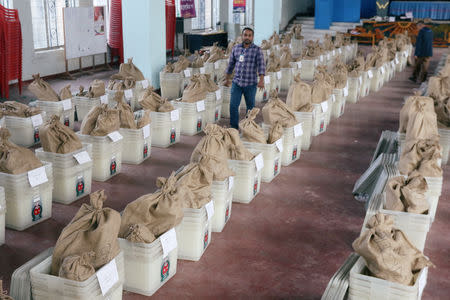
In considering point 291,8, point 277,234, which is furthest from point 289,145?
point 291,8

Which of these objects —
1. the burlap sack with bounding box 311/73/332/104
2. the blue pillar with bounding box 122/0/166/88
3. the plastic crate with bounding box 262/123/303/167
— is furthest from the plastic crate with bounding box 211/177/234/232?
the blue pillar with bounding box 122/0/166/88

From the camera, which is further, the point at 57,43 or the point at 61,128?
the point at 57,43

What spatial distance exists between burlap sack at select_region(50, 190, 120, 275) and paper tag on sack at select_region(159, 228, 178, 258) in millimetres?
339

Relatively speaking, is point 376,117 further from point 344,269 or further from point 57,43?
point 57,43

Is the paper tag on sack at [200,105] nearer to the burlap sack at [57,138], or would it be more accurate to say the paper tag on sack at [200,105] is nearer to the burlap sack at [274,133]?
the burlap sack at [274,133]

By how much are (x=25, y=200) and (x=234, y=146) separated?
6.15 ft

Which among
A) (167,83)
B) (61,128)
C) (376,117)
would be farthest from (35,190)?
(376,117)

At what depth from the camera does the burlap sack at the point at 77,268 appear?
2.69 meters

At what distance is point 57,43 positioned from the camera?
12.2m

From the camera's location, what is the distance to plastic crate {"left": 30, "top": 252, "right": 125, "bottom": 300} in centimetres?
269

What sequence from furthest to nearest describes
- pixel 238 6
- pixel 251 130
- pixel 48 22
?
pixel 238 6 < pixel 48 22 < pixel 251 130

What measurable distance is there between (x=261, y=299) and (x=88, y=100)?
4.87m

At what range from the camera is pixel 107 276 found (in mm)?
2830

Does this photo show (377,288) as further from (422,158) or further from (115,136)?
(115,136)
